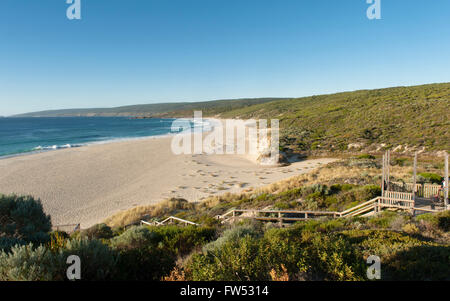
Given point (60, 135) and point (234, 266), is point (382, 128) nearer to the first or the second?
point (234, 266)

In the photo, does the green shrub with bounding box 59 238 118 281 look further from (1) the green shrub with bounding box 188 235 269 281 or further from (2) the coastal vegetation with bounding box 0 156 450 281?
(1) the green shrub with bounding box 188 235 269 281

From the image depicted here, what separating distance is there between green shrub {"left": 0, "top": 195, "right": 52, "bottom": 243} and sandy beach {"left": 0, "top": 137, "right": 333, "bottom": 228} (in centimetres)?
681

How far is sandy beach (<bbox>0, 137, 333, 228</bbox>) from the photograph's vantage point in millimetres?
15805

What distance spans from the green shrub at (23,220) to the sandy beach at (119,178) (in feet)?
22.4

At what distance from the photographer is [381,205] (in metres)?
8.47

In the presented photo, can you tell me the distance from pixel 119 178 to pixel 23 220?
1661 cm

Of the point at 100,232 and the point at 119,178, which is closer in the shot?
the point at 100,232

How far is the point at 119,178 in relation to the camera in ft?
72.1

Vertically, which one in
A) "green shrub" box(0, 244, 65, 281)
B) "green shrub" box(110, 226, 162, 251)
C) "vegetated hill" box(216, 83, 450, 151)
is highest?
"vegetated hill" box(216, 83, 450, 151)

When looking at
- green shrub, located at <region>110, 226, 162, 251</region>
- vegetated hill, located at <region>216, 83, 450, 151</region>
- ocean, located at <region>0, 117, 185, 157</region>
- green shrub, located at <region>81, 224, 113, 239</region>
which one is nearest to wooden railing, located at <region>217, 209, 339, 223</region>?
green shrub, located at <region>110, 226, 162, 251</region>

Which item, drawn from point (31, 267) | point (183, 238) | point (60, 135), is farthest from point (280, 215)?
point (60, 135)

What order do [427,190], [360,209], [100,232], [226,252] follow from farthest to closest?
[427,190], [360,209], [100,232], [226,252]
